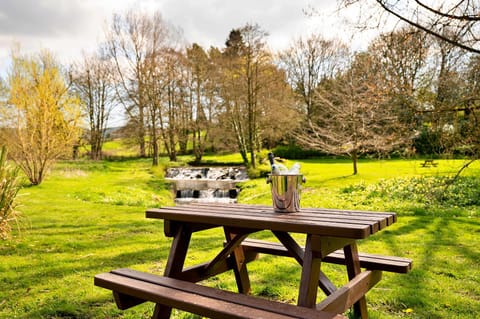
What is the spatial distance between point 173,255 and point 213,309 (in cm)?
93

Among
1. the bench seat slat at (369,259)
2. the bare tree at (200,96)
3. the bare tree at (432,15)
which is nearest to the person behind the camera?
the bench seat slat at (369,259)

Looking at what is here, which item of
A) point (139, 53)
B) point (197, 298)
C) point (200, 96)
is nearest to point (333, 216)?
point (197, 298)

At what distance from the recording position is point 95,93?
31344 mm

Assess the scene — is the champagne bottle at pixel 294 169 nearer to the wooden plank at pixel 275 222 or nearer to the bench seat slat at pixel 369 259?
the wooden plank at pixel 275 222

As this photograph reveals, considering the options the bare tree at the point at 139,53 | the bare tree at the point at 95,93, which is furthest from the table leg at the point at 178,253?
the bare tree at the point at 95,93

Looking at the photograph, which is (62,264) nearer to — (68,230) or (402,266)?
(68,230)

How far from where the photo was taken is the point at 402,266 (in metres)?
2.85

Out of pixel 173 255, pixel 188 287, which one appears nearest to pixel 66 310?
pixel 173 255

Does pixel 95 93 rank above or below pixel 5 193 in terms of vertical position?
above

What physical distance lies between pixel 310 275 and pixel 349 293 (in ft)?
1.49

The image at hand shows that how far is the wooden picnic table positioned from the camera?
2135 mm

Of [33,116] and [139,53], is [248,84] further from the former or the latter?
[33,116]

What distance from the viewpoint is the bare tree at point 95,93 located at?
1177 inches

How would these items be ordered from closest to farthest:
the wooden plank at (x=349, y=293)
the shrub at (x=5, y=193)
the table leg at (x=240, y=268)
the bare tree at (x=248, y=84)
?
the wooden plank at (x=349, y=293), the table leg at (x=240, y=268), the shrub at (x=5, y=193), the bare tree at (x=248, y=84)
